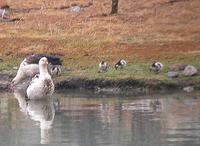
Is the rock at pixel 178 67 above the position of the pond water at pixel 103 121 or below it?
below

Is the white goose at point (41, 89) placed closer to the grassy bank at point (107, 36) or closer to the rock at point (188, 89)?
the grassy bank at point (107, 36)

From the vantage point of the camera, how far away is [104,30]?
5472cm

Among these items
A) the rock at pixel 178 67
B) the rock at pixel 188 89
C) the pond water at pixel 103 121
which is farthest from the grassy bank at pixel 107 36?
the pond water at pixel 103 121

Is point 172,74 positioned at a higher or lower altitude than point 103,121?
lower

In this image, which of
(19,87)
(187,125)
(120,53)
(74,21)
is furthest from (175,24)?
(187,125)

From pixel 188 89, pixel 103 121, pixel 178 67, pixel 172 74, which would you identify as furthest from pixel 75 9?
pixel 103 121

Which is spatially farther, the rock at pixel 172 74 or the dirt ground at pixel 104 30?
the dirt ground at pixel 104 30

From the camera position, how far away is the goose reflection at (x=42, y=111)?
739 inches

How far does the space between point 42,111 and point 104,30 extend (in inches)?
1216

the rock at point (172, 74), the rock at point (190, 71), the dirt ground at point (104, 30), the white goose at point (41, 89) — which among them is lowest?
the dirt ground at point (104, 30)

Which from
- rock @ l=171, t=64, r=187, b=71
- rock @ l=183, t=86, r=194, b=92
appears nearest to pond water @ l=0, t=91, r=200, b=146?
rock @ l=183, t=86, r=194, b=92

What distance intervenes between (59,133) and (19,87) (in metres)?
17.4

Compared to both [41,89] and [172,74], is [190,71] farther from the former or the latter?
[41,89]

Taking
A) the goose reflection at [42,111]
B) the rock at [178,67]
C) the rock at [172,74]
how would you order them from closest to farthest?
1. the goose reflection at [42,111]
2. the rock at [172,74]
3. the rock at [178,67]
